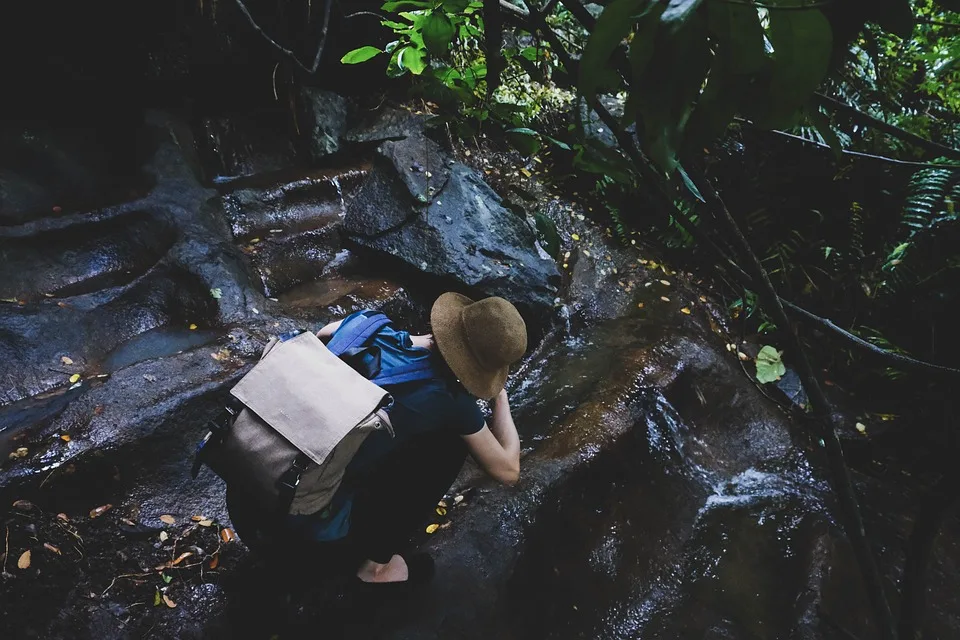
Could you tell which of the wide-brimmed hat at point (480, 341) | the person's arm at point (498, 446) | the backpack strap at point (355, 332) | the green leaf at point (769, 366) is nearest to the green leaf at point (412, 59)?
the wide-brimmed hat at point (480, 341)

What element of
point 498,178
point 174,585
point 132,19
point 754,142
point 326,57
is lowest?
point 174,585

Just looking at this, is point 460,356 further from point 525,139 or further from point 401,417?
point 525,139

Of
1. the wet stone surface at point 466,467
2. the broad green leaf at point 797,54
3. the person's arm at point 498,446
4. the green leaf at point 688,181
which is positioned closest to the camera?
the broad green leaf at point 797,54

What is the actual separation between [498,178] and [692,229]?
565 centimetres

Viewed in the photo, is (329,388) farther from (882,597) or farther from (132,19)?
(132,19)

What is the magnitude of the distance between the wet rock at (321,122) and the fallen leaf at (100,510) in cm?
437

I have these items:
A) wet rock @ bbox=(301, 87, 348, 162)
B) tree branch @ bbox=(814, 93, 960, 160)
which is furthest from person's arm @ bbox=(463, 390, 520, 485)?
wet rock @ bbox=(301, 87, 348, 162)

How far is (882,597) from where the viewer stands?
3.70 feet

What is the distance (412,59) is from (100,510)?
111 inches

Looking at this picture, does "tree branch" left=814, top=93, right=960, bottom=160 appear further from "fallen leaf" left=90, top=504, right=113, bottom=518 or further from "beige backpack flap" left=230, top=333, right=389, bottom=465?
"fallen leaf" left=90, top=504, right=113, bottom=518

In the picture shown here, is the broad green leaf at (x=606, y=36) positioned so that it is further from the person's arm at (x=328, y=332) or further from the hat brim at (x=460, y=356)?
the person's arm at (x=328, y=332)

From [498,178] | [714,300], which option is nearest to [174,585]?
[498,178]

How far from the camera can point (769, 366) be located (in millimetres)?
5391

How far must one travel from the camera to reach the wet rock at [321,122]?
6352 millimetres
